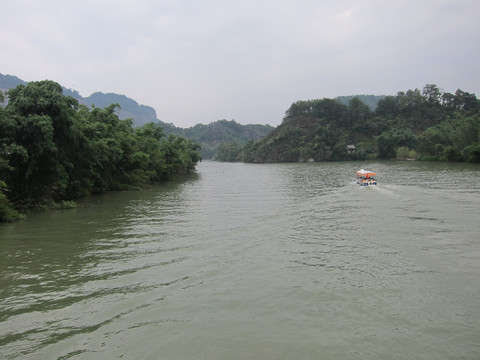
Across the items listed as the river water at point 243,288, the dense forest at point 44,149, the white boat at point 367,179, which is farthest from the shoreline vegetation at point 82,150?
the white boat at point 367,179

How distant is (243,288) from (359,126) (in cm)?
11291

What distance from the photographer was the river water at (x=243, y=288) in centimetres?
556

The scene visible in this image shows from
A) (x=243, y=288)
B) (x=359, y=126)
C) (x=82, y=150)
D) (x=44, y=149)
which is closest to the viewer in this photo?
(x=243, y=288)

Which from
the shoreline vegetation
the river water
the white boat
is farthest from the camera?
the white boat

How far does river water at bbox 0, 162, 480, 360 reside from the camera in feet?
18.2

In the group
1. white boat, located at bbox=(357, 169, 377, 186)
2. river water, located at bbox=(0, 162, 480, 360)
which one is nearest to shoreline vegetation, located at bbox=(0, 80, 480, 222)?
river water, located at bbox=(0, 162, 480, 360)

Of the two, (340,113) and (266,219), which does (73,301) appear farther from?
(340,113)

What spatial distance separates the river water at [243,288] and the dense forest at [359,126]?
75.6 meters

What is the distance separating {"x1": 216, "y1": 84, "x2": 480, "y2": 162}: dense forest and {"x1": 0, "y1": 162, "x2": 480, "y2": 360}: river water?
75584 millimetres

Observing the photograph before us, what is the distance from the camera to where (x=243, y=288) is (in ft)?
25.6

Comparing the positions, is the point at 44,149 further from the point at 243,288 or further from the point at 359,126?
the point at 359,126

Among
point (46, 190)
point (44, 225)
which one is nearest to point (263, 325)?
point (44, 225)

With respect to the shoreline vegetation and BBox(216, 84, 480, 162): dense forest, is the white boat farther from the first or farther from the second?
BBox(216, 84, 480, 162): dense forest

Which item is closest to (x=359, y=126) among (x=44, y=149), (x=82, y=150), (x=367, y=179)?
(x=367, y=179)
